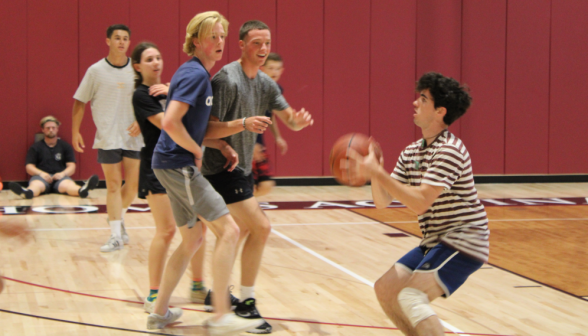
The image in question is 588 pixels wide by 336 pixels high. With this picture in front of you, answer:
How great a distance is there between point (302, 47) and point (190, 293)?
6621 millimetres

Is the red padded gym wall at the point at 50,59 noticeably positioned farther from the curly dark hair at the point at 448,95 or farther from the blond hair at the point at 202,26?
the curly dark hair at the point at 448,95

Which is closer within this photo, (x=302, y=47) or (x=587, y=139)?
(x=302, y=47)

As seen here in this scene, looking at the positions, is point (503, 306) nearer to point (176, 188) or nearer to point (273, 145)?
point (176, 188)

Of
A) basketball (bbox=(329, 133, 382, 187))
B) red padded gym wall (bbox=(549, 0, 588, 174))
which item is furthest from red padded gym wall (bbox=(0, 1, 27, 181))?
red padded gym wall (bbox=(549, 0, 588, 174))

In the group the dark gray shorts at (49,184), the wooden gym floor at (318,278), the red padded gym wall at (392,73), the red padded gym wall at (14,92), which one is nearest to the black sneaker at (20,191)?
the dark gray shorts at (49,184)

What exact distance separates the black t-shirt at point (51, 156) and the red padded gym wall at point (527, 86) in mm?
6908

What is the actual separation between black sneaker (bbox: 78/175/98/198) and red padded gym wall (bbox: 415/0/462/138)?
504 centimetres

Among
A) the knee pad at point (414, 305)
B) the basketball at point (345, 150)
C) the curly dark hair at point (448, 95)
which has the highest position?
the curly dark hair at point (448, 95)

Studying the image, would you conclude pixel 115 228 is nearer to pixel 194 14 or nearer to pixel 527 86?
pixel 194 14

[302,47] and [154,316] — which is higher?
[302,47]

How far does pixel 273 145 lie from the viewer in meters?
10.3

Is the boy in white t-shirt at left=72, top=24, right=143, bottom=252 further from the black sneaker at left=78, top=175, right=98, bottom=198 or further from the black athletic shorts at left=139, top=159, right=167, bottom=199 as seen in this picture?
the black sneaker at left=78, top=175, right=98, bottom=198

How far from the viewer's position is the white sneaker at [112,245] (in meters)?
5.57

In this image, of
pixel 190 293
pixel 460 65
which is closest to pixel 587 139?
pixel 460 65
